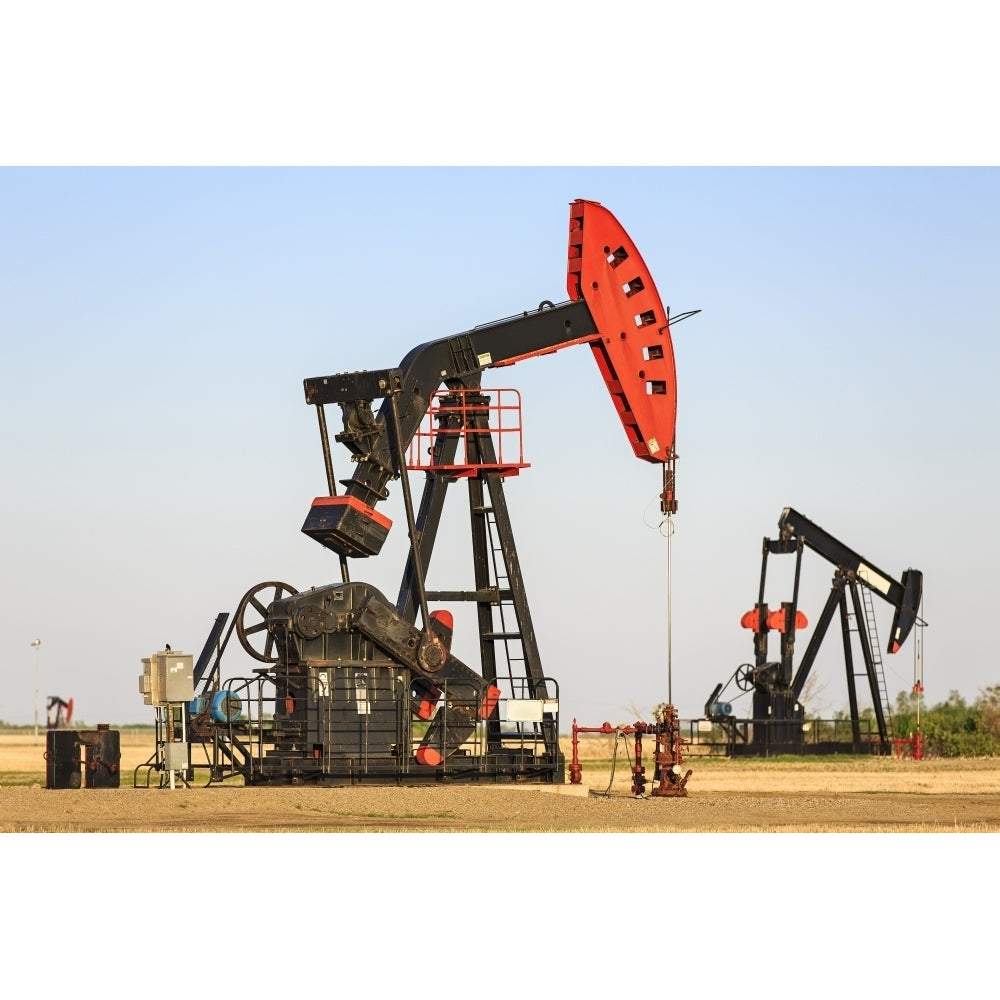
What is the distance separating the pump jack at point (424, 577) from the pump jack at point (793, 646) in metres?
10.8

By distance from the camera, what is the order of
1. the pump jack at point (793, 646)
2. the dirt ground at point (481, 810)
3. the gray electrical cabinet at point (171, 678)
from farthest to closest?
1. the pump jack at point (793, 646)
2. the gray electrical cabinet at point (171, 678)
3. the dirt ground at point (481, 810)

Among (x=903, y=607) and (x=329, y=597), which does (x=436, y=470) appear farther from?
(x=903, y=607)

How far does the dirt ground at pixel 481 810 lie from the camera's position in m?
13.1

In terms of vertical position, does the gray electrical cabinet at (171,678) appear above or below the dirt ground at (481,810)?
above

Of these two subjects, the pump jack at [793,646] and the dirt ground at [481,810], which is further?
the pump jack at [793,646]

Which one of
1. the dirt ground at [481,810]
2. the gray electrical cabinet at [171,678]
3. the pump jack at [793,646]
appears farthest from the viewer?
the pump jack at [793,646]

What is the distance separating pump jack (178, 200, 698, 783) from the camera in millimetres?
15898

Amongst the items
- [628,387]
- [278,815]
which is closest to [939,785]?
[628,387]

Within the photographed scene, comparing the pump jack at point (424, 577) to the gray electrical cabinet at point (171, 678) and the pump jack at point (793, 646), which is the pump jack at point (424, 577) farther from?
the pump jack at point (793, 646)

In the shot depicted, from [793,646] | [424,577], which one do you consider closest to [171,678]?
[424,577]

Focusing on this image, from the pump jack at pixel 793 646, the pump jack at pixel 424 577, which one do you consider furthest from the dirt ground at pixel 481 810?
the pump jack at pixel 793 646

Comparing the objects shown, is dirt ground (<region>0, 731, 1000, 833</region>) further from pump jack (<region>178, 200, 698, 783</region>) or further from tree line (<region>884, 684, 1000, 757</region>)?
tree line (<region>884, 684, 1000, 757</region>)

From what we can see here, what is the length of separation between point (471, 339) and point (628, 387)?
200cm

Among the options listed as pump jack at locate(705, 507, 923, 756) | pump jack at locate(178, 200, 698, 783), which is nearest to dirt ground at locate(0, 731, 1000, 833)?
pump jack at locate(178, 200, 698, 783)
